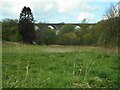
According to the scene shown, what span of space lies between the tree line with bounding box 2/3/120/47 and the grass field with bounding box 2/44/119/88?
17.0 inches

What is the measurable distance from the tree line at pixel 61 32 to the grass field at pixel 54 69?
1.41 ft

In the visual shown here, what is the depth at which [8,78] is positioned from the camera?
4.99m

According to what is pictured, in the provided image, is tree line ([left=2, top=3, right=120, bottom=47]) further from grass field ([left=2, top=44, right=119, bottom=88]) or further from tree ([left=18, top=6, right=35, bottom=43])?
grass field ([left=2, top=44, right=119, bottom=88])

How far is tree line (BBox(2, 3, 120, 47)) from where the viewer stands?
370 inches

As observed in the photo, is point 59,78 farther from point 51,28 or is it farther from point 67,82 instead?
point 51,28

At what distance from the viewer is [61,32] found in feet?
38.6

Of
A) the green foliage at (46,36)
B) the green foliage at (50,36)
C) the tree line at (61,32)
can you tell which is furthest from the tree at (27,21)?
the green foliage at (50,36)

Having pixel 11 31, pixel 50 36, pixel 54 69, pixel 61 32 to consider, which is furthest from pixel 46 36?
pixel 54 69

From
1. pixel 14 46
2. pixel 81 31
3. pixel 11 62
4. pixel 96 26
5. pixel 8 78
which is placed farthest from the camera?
pixel 96 26

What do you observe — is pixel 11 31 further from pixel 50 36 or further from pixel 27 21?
pixel 50 36

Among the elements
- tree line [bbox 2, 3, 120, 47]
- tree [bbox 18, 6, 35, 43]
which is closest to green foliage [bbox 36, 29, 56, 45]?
tree line [bbox 2, 3, 120, 47]

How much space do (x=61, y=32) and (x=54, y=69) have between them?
487 centimetres

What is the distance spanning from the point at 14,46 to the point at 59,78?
3.70 meters

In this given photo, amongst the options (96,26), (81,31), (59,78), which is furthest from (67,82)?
(96,26)
